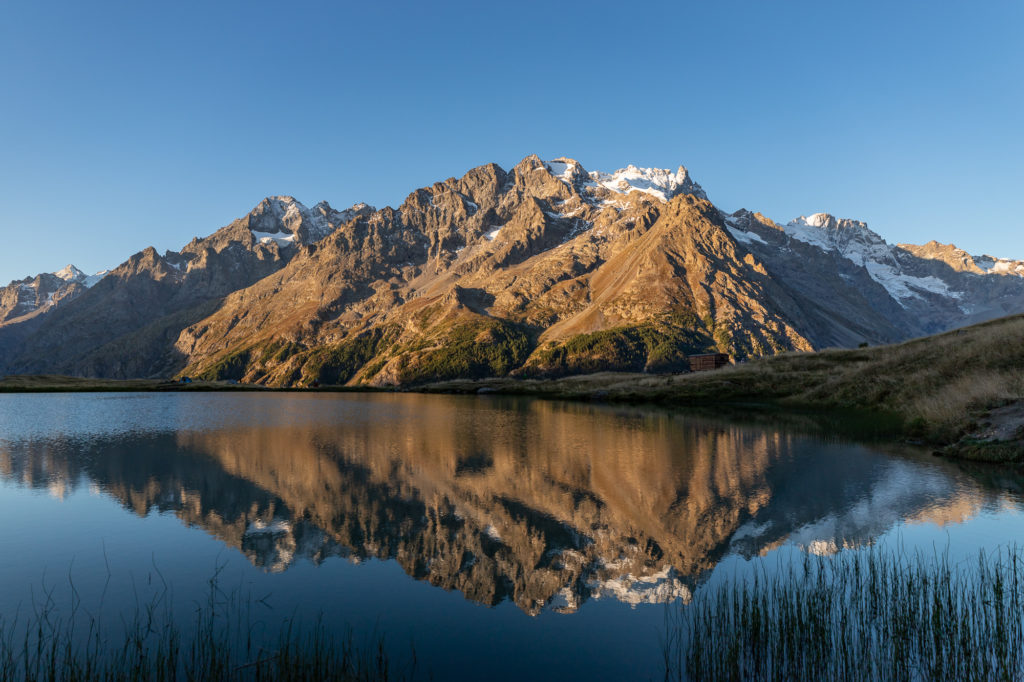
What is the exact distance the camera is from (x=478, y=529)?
26.4 metres

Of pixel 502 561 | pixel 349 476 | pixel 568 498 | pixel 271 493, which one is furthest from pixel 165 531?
pixel 568 498

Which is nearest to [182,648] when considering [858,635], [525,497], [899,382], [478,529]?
[478,529]

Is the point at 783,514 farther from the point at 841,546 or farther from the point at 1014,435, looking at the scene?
the point at 1014,435

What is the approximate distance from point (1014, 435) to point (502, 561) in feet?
133

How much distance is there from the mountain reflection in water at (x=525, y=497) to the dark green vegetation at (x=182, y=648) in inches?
198

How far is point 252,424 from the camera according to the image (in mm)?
78625

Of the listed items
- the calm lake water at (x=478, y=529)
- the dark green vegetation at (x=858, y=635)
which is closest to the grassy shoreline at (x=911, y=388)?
the calm lake water at (x=478, y=529)

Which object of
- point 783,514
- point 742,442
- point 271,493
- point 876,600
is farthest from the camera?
point 742,442

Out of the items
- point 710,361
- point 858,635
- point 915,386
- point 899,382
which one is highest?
point 710,361

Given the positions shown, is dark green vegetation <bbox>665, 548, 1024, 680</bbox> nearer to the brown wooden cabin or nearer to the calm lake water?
the calm lake water

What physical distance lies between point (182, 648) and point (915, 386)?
79884 millimetres

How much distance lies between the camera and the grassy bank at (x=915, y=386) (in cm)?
4262

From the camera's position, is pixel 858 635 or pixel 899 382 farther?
pixel 899 382

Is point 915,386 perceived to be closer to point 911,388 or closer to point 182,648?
point 911,388
